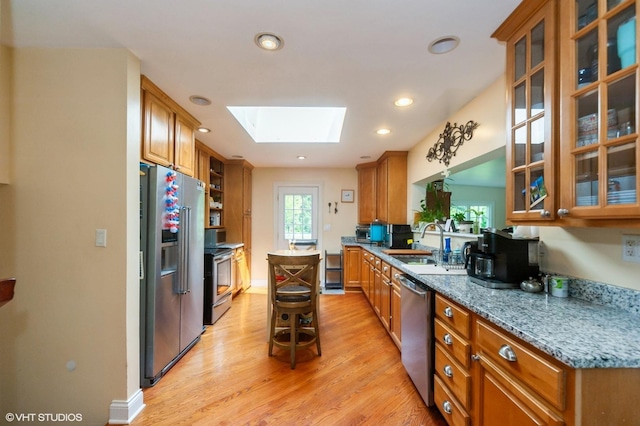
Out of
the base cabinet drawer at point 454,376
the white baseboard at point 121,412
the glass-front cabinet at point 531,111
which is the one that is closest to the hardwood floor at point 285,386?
the white baseboard at point 121,412

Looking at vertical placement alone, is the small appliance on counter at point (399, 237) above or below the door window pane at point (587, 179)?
below

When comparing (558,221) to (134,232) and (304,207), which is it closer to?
(134,232)

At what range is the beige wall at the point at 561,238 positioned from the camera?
1256mm

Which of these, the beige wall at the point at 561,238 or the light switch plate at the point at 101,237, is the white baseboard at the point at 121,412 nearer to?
the light switch plate at the point at 101,237

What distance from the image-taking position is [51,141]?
172 cm

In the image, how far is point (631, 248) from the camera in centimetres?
119

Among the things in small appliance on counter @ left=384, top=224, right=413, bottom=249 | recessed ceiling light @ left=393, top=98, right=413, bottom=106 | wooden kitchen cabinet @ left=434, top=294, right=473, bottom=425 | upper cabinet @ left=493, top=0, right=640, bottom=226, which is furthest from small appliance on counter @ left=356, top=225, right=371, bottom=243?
upper cabinet @ left=493, top=0, right=640, bottom=226

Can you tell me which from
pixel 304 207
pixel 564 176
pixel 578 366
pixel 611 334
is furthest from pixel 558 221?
pixel 304 207

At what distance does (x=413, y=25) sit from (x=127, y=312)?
95.5 inches

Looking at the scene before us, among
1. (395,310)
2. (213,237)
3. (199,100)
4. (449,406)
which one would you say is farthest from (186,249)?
(449,406)

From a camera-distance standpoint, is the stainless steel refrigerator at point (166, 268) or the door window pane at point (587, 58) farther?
the stainless steel refrigerator at point (166, 268)

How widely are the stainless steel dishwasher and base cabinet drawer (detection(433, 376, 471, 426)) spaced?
8 centimetres

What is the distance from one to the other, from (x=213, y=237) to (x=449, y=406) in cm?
356

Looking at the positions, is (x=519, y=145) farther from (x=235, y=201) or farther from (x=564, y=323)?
(x=235, y=201)
